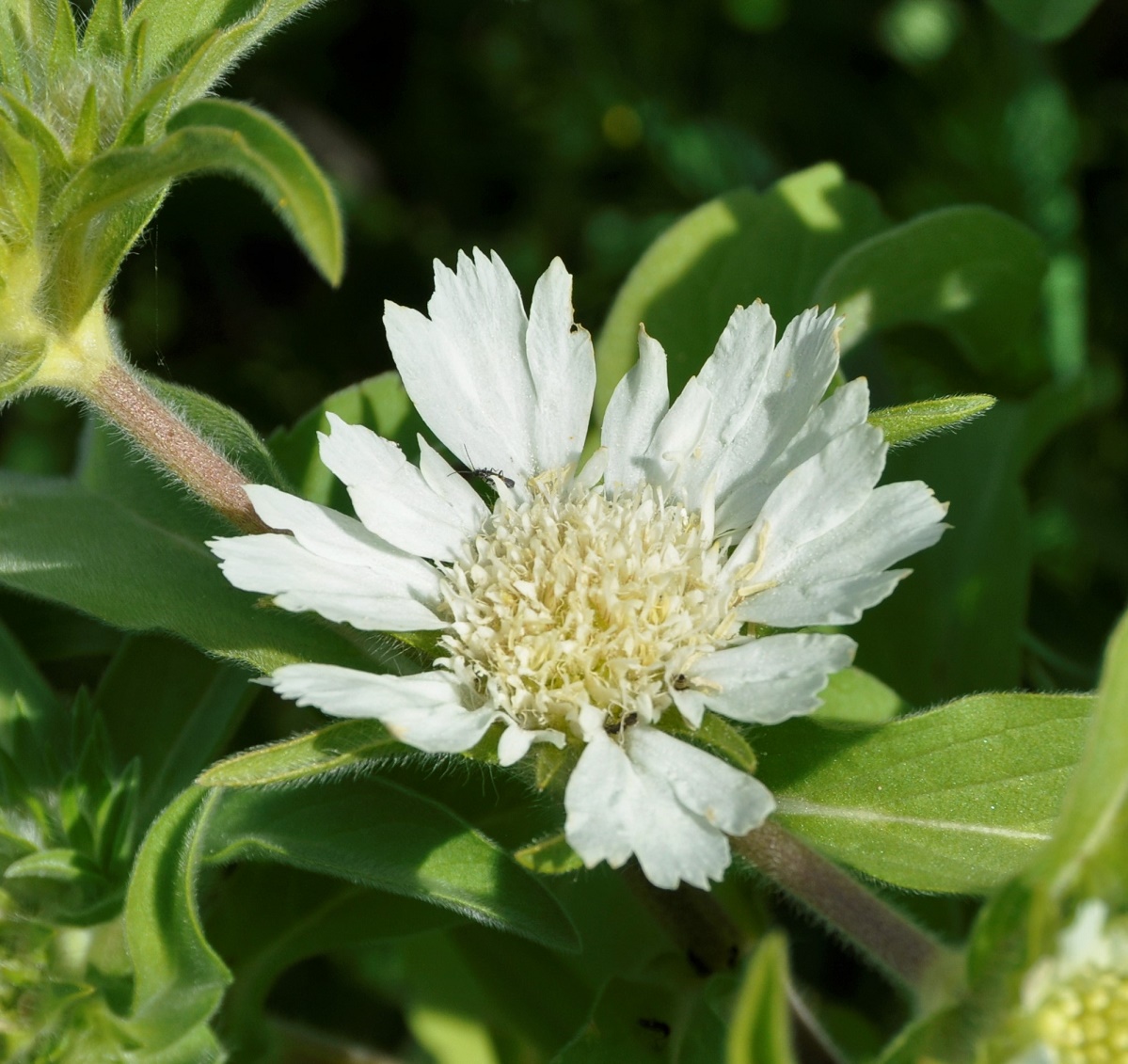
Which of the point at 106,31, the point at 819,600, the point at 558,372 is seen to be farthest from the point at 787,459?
the point at 106,31

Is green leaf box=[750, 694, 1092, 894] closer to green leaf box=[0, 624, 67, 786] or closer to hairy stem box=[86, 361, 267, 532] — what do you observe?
hairy stem box=[86, 361, 267, 532]

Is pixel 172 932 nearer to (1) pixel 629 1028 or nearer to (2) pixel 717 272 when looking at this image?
(1) pixel 629 1028

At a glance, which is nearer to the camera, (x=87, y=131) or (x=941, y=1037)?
(x=941, y=1037)

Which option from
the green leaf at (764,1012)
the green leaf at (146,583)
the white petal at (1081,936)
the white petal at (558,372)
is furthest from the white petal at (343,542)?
the white petal at (1081,936)

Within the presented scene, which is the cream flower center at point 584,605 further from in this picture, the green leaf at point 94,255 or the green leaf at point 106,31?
the green leaf at point 106,31

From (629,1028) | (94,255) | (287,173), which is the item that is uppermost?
(287,173)

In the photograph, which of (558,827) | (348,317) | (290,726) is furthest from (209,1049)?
(348,317)
